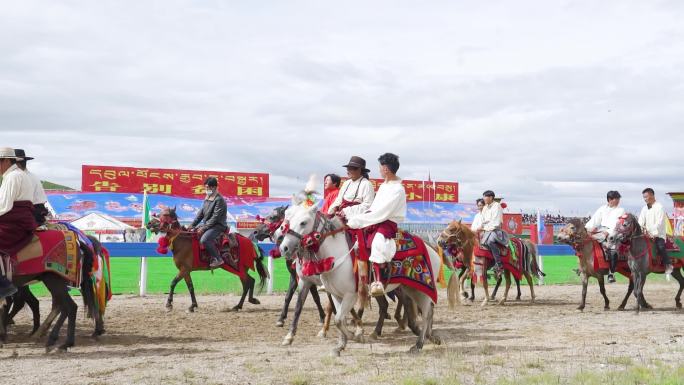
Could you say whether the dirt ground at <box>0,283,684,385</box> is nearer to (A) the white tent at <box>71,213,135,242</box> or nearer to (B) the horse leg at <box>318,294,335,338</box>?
(B) the horse leg at <box>318,294,335,338</box>

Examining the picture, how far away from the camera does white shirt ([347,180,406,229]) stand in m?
8.50

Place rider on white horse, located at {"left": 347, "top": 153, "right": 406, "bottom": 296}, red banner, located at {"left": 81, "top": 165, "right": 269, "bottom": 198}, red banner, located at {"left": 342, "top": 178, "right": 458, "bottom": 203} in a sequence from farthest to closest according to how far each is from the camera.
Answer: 1. red banner, located at {"left": 342, "top": 178, "right": 458, "bottom": 203}
2. red banner, located at {"left": 81, "top": 165, "right": 269, "bottom": 198}
3. rider on white horse, located at {"left": 347, "top": 153, "right": 406, "bottom": 296}

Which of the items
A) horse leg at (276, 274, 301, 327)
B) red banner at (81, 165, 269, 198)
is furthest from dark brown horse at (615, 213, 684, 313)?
red banner at (81, 165, 269, 198)

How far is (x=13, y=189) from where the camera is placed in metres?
8.36

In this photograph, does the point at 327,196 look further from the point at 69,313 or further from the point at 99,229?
the point at 99,229

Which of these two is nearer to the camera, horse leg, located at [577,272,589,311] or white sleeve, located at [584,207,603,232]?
horse leg, located at [577,272,589,311]

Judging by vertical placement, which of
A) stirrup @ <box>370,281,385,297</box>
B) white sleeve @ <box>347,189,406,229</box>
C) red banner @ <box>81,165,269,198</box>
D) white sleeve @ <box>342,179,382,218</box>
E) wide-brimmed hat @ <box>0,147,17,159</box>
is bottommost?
stirrup @ <box>370,281,385,297</box>

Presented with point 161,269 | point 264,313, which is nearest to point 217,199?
point 264,313

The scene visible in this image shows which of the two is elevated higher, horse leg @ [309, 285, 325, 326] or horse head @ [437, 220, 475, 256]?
horse head @ [437, 220, 475, 256]

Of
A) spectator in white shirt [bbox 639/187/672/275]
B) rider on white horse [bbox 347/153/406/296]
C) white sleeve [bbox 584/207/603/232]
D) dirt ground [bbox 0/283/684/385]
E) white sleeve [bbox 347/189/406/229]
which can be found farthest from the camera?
white sleeve [bbox 584/207/603/232]

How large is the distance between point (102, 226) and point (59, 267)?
28290 millimetres

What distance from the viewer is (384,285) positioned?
28.2 ft

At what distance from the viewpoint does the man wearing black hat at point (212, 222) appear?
13.8 meters

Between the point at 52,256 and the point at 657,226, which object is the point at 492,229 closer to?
the point at 657,226
